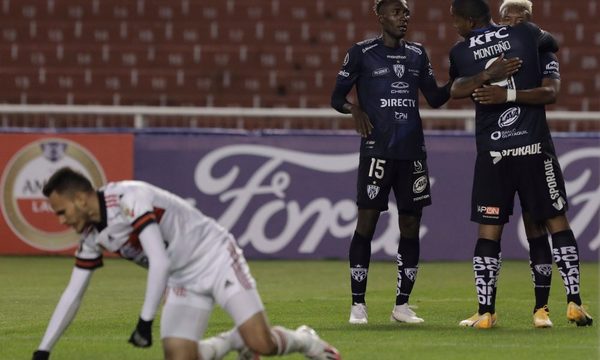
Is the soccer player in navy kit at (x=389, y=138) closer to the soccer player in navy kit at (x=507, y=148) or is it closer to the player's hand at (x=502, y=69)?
the soccer player in navy kit at (x=507, y=148)

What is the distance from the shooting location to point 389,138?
918 centimetres

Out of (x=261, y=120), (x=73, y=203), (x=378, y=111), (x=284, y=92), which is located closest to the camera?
(x=73, y=203)

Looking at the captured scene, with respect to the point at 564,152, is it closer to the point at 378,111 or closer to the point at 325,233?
the point at 325,233

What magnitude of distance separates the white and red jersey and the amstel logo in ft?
27.4

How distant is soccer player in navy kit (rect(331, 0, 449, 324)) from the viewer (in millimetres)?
9180

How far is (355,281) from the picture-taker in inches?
362

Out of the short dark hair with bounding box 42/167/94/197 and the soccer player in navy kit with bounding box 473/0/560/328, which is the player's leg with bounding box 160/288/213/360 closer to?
the short dark hair with bounding box 42/167/94/197

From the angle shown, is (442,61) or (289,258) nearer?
(289,258)

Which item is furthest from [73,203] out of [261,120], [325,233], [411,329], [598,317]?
[261,120]

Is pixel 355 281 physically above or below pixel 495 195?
below

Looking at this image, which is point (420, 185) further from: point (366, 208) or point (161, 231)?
point (161, 231)

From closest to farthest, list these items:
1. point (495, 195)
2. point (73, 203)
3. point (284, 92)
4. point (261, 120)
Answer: point (73, 203)
point (495, 195)
point (261, 120)
point (284, 92)

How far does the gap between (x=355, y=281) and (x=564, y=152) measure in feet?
19.8

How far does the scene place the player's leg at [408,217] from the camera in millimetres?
9188
